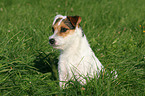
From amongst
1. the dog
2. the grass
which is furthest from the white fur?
the grass

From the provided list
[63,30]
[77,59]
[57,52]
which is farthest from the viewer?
[57,52]

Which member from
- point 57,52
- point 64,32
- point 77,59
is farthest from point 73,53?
point 57,52

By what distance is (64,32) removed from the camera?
293 cm

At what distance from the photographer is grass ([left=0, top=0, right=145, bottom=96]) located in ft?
8.73

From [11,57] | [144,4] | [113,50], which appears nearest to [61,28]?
[11,57]

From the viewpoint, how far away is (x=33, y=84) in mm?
2701

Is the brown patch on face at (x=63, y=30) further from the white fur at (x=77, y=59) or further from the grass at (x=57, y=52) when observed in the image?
the grass at (x=57, y=52)

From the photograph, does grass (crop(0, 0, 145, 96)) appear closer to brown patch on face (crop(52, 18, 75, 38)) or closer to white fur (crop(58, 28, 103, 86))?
white fur (crop(58, 28, 103, 86))

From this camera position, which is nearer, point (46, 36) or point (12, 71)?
point (12, 71)

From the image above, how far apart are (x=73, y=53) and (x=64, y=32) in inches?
16.4

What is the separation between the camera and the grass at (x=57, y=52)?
8.73 feet

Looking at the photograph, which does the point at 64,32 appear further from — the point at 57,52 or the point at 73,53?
the point at 57,52

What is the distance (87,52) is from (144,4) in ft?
18.8

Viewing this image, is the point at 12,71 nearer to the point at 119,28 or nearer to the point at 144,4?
the point at 119,28
